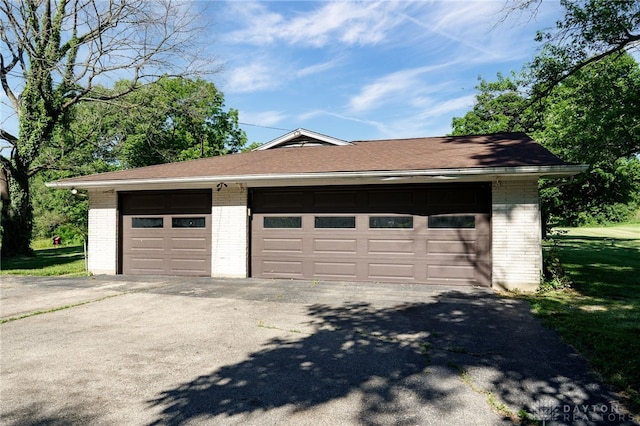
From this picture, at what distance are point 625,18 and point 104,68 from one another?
66.5 ft

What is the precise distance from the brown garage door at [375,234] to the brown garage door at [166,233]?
1.58 metres

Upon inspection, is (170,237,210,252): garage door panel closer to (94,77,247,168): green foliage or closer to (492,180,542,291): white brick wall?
(492,180,542,291): white brick wall

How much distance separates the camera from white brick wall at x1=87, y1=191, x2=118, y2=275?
10805mm

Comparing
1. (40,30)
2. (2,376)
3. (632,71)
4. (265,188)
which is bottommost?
(2,376)

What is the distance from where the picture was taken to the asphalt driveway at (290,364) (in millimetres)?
3104

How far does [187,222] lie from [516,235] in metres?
8.58

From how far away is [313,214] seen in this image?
971 cm

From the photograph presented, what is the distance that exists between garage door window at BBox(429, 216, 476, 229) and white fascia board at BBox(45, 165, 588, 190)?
949 millimetres

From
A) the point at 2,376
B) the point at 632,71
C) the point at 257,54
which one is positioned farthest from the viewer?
the point at 257,54

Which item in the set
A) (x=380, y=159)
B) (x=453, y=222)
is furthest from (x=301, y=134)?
(x=453, y=222)

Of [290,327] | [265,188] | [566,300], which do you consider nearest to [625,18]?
[566,300]

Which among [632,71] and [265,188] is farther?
[632,71]

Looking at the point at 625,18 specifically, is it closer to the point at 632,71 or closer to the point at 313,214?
the point at 632,71

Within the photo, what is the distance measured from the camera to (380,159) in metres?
9.92
